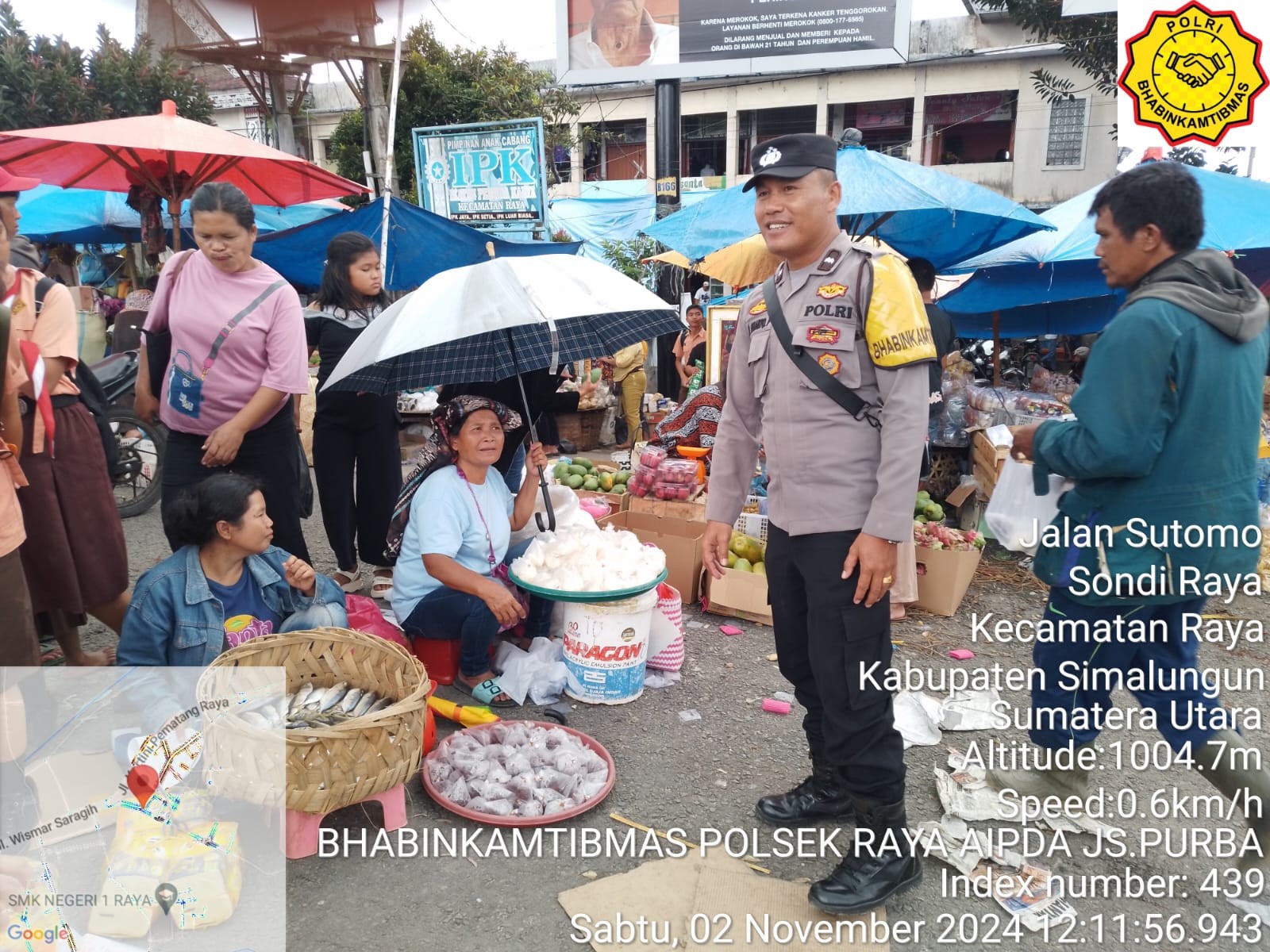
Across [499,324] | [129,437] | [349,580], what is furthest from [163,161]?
[499,324]

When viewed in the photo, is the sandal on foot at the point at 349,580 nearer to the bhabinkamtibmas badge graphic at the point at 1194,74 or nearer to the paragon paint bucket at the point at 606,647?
the paragon paint bucket at the point at 606,647

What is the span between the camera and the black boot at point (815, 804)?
2.83 m

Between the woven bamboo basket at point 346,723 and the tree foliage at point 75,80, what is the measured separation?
12.3 meters

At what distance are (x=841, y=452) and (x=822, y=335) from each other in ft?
1.07

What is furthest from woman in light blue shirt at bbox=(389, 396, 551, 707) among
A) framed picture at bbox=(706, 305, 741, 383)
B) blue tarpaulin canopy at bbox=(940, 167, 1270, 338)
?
blue tarpaulin canopy at bbox=(940, 167, 1270, 338)

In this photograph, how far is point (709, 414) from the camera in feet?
19.6

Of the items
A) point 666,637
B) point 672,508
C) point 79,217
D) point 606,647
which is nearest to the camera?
point 606,647

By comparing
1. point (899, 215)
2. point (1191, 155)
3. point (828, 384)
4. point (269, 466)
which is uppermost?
point (1191, 155)

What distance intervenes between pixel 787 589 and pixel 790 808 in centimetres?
89

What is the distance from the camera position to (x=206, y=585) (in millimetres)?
2984

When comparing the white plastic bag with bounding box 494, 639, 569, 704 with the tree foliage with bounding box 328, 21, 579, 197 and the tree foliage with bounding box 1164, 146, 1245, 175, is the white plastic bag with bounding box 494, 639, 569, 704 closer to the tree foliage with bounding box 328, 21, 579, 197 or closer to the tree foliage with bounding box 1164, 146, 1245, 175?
the tree foliage with bounding box 1164, 146, 1245, 175

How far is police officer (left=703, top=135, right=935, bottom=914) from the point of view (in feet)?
7.03

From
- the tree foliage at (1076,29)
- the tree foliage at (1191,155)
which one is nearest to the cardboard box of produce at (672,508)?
the tree foliage at (1191,155)

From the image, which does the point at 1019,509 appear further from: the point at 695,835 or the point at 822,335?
the point at 695,835
